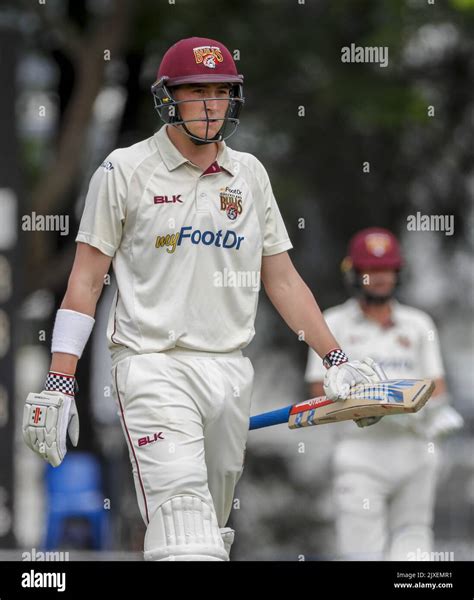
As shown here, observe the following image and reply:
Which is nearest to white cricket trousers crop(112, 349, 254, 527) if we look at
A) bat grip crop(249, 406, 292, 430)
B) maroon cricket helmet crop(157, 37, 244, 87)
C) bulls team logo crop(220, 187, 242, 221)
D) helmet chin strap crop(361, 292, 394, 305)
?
bat grip crop(249, 406, 292, 430)

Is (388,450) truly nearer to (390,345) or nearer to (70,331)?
(390,345)

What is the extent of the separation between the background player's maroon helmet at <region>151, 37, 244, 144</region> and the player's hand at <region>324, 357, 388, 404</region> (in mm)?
961

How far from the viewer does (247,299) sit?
238 inches

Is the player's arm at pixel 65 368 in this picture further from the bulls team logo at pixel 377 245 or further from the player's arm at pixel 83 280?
the bulls team logo at pixel 377 245

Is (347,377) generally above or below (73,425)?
above

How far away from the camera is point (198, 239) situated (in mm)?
5941

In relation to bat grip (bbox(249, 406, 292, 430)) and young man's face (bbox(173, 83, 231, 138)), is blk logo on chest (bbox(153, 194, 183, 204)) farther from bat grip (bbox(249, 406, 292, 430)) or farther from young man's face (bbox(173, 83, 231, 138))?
bat grip (bbox(249, 406, 292, 430))

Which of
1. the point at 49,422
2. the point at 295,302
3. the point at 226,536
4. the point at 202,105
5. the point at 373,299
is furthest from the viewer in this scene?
the point at 373,299

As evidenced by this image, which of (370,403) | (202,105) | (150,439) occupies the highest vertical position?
(202,105)

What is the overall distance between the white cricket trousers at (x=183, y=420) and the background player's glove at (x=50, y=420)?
0.71ft

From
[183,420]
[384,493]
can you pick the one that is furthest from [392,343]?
[183,420]

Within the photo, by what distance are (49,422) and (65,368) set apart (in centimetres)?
22
